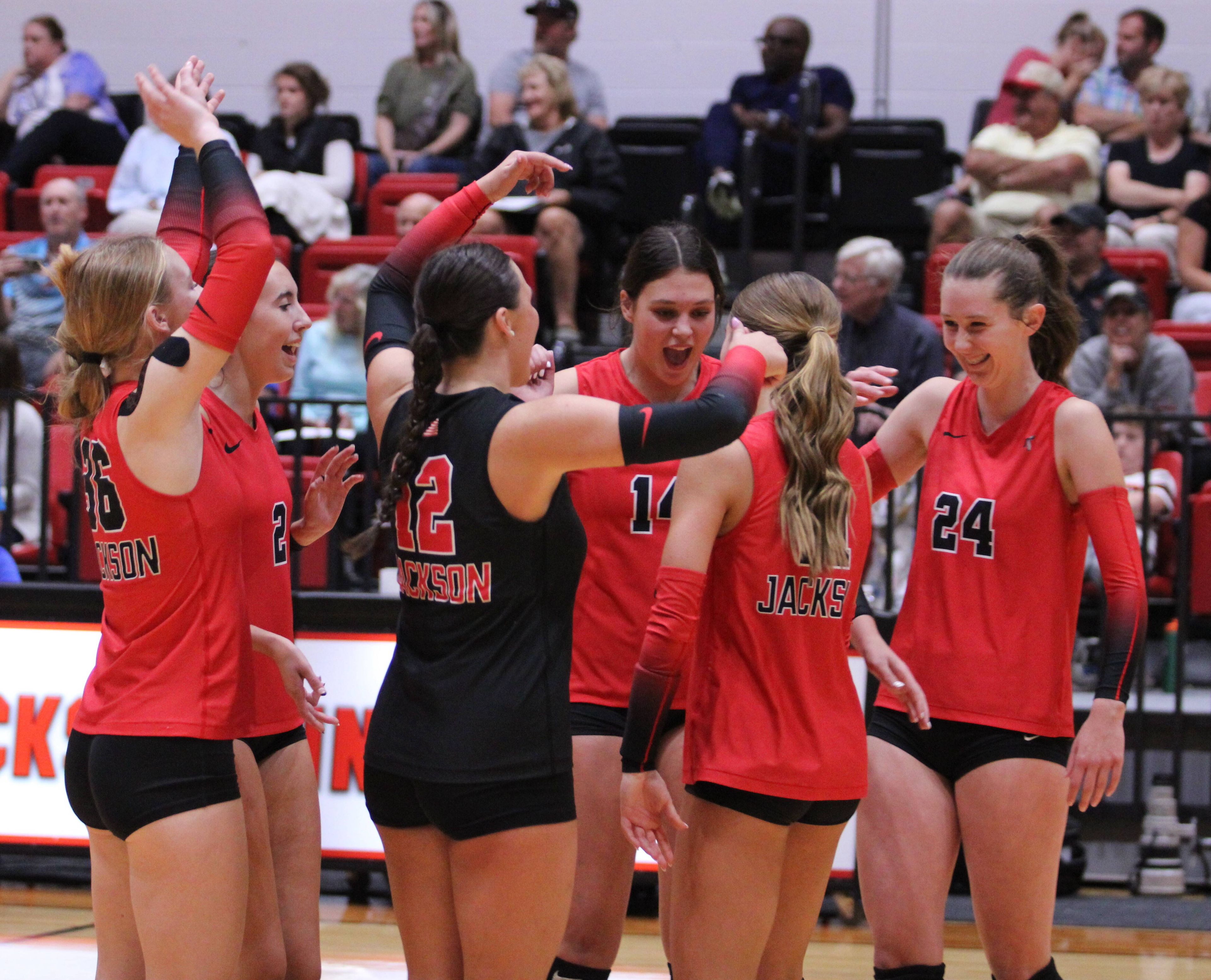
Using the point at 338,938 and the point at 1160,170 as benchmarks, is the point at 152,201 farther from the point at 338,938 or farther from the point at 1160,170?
the point at 1160,170

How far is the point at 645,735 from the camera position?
243 centimetres

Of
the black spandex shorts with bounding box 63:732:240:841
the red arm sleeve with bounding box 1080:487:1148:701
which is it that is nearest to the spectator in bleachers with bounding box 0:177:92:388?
the black spandex shorts with bounding box 63:732:240:841

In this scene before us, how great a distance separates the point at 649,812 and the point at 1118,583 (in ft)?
3.29

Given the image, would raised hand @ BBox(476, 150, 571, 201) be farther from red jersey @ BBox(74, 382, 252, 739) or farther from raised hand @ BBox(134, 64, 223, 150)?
red jersey @ BBox(74, 382, 252, 739)

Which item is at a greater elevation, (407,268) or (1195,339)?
(407,268)

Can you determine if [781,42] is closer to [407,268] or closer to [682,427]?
[407,268]

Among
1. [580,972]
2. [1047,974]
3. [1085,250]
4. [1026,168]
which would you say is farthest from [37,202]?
[1047,974]

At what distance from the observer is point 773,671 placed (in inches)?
98.6

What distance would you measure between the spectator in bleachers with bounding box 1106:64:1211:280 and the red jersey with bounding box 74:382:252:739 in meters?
6.05

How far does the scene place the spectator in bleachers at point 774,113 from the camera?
8.00m

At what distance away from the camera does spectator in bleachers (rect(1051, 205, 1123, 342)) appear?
21.6 ft

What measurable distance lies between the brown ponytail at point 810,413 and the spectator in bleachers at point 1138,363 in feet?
11.9

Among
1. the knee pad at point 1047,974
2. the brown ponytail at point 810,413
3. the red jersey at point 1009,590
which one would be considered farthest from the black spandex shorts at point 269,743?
the knee pad at point 1047,974

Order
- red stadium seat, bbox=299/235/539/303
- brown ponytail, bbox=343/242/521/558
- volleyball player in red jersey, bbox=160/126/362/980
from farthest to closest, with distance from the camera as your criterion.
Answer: red stadium seat, bbox=299/235/539/303
volleyball player in red jersey, bbox=160/126/362/980
brown ponytail, bbox=343/242/521/558
